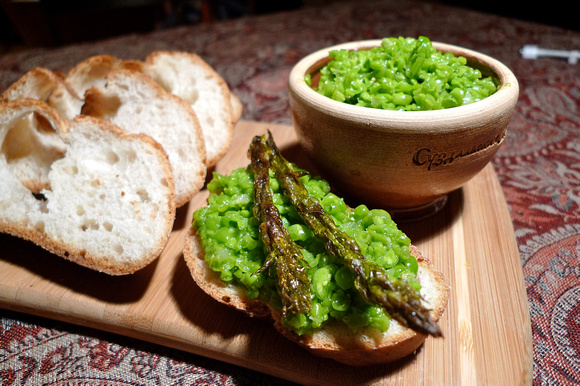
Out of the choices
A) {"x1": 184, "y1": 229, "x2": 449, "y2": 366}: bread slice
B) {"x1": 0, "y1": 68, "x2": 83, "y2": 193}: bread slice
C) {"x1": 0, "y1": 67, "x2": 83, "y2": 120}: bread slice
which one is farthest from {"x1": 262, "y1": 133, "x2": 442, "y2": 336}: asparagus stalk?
{"x1": 0, "y1": 67, "x2": 83, "y2": 120}: bread slice

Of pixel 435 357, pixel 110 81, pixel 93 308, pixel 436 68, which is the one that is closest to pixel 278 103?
pixel 110 81

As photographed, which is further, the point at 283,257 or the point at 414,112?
the point at 414,112

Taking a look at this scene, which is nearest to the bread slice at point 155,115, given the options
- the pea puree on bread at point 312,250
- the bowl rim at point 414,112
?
the pea puree on bread at point 312,250

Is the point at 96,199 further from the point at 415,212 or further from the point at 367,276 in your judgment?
the point at 415,212

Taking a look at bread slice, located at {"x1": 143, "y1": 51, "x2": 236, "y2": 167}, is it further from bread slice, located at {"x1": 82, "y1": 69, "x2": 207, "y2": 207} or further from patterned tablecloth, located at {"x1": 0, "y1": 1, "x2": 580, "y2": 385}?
patterned tablecloth, located at {"x1": 0, "y1": 1, "x2": 580, "y2": 385}

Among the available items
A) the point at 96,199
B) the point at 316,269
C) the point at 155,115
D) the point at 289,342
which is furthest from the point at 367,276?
the point at 155,115

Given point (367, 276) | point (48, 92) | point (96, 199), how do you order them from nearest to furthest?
point (367, 276) < point (96, 199) < point (48, 92)
